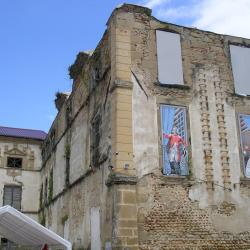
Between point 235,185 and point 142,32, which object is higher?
point 142,32

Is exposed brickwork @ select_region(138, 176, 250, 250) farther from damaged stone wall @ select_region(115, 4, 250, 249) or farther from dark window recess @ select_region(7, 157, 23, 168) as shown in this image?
dark window recess @ select_region(7, 157, 23, 168)

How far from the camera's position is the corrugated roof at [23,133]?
32094 millimetres

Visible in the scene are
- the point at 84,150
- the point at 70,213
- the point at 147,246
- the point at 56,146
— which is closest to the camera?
the point at 147,246

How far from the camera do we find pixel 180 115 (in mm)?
14797

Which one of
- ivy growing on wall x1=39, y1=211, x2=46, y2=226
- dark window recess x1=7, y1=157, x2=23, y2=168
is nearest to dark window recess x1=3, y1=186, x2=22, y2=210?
dark window recess x1=7, y1=157, x2=23, y2=168

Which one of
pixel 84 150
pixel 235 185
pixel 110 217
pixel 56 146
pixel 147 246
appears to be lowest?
pixel 147 246

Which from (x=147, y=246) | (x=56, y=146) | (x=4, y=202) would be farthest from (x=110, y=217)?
(x=4, y=202)

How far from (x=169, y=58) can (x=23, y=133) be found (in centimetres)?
2063

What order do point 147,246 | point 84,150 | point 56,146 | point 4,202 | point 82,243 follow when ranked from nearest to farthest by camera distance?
point 147,246, point 82,243, point 84,150, point 56,146, point 4,202

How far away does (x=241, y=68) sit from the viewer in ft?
54.0

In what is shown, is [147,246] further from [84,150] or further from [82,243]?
[84,150]

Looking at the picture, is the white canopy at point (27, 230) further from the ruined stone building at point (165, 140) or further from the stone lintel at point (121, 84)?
the stone lintel at point (121, 84)

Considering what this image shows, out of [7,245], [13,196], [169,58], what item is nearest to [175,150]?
[169,58]

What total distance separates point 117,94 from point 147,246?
16.3ft
